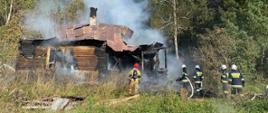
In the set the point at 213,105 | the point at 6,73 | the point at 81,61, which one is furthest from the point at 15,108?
the point at 81,61

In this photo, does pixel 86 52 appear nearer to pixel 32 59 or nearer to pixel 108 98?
pixel 32 59

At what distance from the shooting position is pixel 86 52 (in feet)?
84.3

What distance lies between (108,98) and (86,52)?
30.4 feet

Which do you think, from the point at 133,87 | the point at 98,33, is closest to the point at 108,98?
the point at 133,87

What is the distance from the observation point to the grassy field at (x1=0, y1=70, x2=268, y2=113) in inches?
566

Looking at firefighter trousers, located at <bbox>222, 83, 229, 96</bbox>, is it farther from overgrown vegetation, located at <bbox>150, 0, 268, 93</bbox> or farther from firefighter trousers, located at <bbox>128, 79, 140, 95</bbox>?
overgrown vegetation, located at <bbox>150, 0, 268, 93</bbox>

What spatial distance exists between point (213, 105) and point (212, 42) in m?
18.9

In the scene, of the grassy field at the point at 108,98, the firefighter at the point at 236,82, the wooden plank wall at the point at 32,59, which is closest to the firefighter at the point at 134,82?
the grassy field at the point at 108,98

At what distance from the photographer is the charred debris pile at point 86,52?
84.0ft

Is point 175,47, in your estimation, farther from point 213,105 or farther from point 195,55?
point 213,105

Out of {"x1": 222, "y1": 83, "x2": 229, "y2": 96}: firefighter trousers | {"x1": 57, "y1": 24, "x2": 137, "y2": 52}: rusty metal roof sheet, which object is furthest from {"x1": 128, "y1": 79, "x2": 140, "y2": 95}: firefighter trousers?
{"x1": 57, "y1": 24, "x2": 137, "y2": 52}: rusty metal roof sheet

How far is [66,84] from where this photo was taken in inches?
751

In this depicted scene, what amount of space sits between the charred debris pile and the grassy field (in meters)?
6.73

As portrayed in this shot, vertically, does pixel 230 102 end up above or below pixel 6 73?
below
